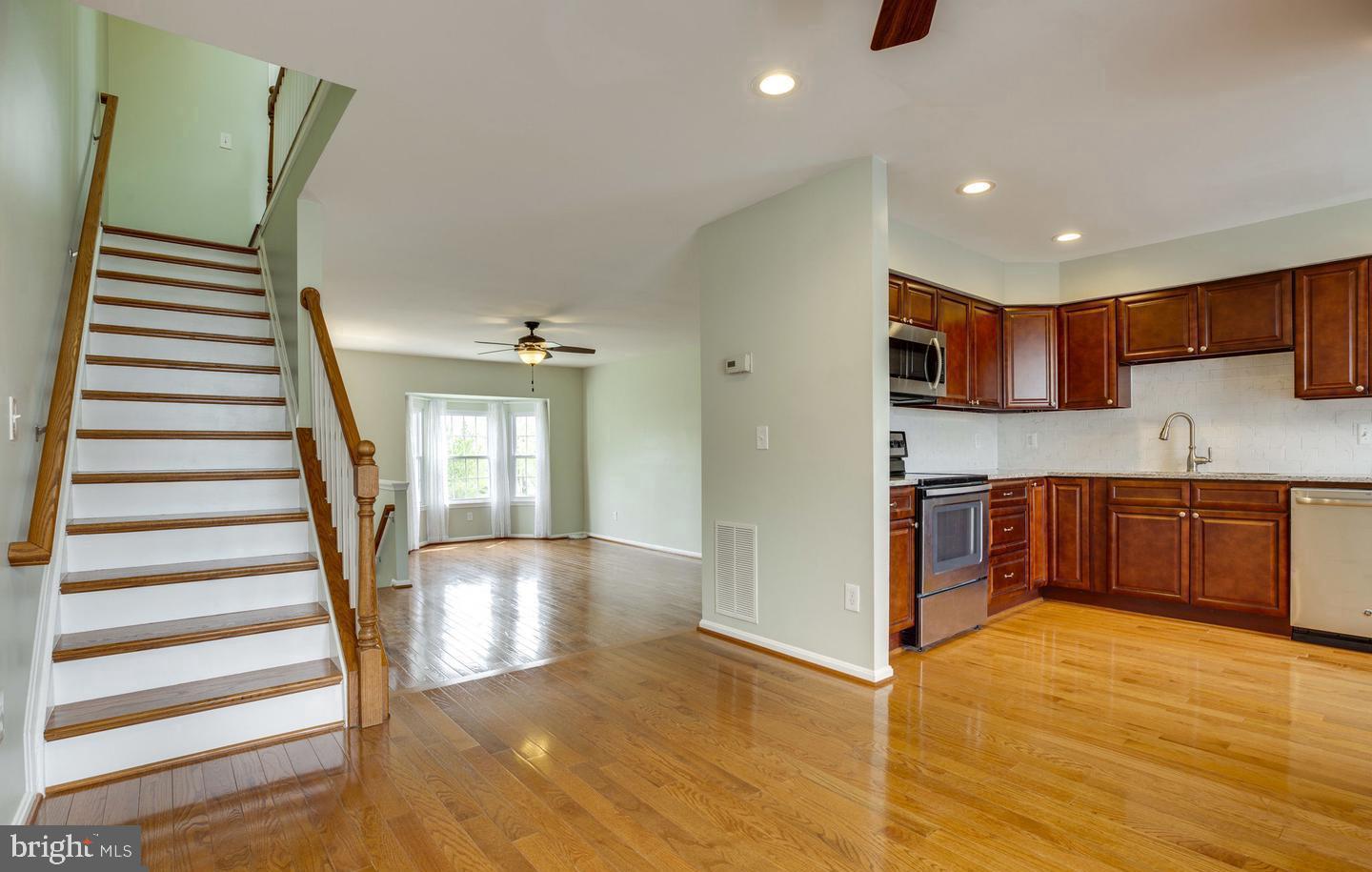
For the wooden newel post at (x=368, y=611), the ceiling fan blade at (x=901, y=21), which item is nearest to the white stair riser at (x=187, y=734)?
the wooden newel post at (x=368, y=611)

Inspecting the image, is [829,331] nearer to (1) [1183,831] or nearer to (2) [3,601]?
(1) [1183,831]

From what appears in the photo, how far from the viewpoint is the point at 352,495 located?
115 inches

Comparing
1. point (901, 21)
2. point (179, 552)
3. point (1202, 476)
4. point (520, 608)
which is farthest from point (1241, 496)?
point (179, 552)

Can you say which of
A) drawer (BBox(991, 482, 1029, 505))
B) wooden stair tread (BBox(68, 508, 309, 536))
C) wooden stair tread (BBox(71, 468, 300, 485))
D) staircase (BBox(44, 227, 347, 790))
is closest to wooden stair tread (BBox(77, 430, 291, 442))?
staircase (BBox(44, 227, 347, 790))

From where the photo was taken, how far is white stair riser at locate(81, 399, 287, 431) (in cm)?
338

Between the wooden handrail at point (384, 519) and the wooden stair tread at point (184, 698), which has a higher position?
the wooden handrail at point (384, 519)

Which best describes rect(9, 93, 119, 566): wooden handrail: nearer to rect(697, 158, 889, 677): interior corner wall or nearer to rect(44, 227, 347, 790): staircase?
rect(44, 227, 347, 790): staircase

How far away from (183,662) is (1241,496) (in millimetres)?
5591

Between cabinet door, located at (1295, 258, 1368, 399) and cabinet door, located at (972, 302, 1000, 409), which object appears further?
cabinet door, located at (972, 302, 1000, 409)

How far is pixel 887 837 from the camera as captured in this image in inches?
76.9

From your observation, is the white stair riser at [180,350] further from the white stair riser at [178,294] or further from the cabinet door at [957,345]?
the cabinet door at [957,345]

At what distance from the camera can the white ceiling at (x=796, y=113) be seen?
217cm

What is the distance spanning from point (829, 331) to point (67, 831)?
131 inches

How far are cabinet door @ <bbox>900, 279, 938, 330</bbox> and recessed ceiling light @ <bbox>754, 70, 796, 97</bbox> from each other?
1.66 m
